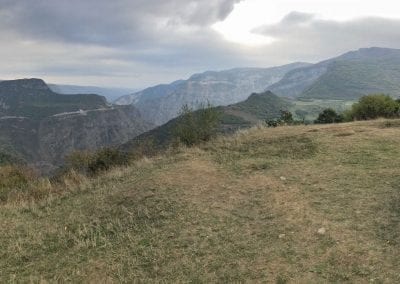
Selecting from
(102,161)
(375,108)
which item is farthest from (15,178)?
(375,108)

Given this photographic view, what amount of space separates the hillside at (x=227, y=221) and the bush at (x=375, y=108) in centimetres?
1298

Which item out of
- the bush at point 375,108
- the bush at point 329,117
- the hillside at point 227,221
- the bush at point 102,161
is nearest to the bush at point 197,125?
the bush at point 102,161

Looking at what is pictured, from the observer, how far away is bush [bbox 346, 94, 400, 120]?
3255 centimetres

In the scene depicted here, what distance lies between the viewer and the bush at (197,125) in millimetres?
27062

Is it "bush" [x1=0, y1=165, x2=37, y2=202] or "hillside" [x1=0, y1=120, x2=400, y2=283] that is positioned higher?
"hillside" [x1=0, y1=120, x2=400, y2=283]

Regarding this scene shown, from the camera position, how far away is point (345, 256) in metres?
10.4

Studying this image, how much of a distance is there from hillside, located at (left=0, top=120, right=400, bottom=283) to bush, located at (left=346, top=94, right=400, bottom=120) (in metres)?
13.0

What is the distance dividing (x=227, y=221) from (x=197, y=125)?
15197 millimetres

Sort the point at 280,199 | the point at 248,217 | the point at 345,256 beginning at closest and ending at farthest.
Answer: the point at 345,256 → the point at 248,217 → the point at 280,199

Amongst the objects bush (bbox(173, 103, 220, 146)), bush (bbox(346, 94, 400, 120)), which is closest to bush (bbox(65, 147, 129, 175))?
bush (bbox(173, 103, 220, 146))

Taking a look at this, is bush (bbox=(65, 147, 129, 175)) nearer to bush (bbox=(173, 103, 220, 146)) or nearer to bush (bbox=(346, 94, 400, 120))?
bush (bbox=(173, 103, 220, 146))

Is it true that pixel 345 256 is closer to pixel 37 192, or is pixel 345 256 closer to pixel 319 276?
pixel 319 276

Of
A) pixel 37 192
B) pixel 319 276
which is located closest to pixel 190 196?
pixel 319 276

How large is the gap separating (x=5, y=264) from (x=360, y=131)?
→ 17.0 meters
